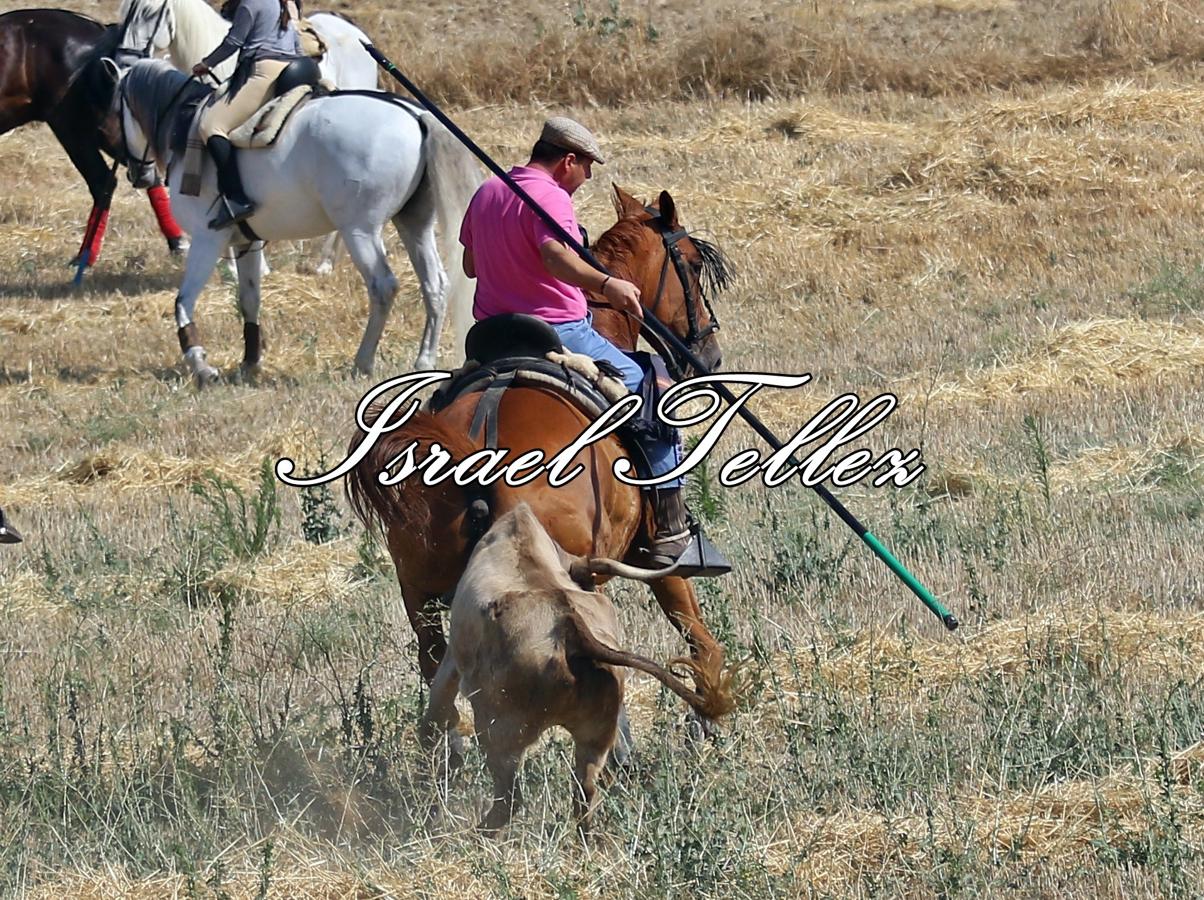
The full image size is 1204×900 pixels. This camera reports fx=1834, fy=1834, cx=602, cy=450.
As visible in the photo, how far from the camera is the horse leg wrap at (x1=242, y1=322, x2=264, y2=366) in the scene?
13805 mm

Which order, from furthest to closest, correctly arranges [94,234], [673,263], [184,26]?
[94,234]
[184,26]
[673,263]

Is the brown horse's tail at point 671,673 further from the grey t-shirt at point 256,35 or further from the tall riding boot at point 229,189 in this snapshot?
the grey t-shirt at point 256,35

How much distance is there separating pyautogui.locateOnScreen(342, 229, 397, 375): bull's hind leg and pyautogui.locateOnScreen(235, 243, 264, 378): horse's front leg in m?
0.85

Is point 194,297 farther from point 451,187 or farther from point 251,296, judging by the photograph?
point 451,187

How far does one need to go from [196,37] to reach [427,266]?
4554 millimetres

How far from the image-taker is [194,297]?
45.2 ft

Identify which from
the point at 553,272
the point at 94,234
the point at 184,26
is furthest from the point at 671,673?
the point at 94,234

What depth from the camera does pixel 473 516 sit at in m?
5.68

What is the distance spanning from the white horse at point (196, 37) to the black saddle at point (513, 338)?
9950 mm

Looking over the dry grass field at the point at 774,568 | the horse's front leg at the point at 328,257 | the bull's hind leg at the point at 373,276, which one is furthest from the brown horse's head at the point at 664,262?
the horse's front leg at the point at 328,257

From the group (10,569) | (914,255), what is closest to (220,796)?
(10,569)

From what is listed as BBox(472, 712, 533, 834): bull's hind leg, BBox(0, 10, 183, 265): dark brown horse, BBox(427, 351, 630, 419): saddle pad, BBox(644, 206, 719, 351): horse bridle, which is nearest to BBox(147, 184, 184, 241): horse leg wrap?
BBox(0, 10, 183, 265): dark brown horse

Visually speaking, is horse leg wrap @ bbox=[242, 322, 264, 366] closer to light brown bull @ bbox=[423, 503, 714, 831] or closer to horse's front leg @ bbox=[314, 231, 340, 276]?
Result: horse's front leg @ bbox=[314, 231, 340, 276]

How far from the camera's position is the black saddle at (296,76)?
13234 mm
